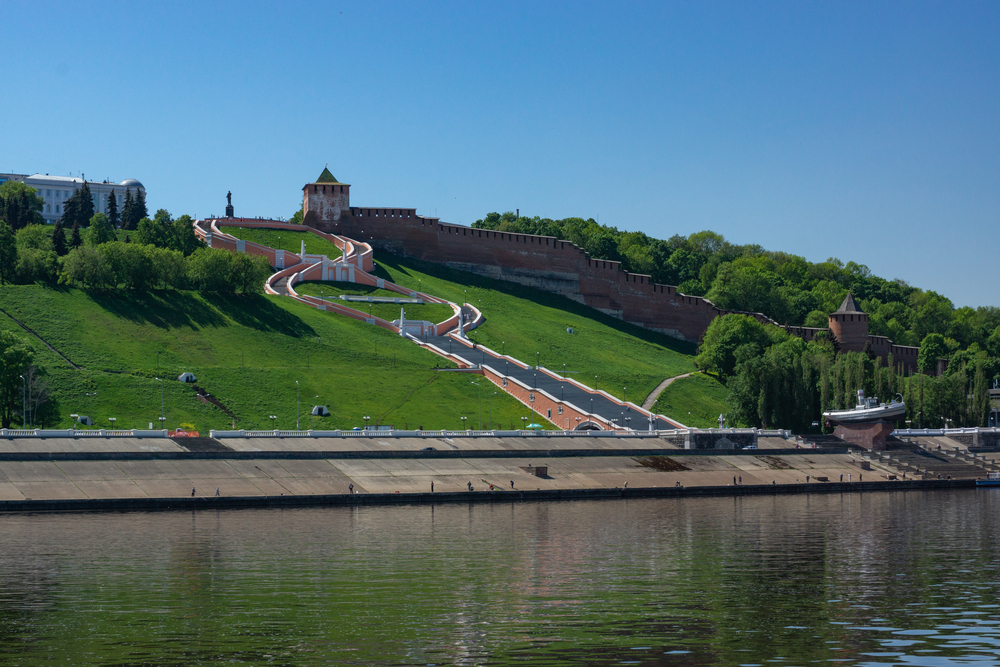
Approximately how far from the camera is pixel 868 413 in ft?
281

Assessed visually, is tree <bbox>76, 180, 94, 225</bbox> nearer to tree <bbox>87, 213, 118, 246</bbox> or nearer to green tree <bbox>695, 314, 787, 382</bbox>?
tree <bbox>87, 213, 118, 246</bbox>

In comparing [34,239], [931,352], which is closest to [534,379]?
[34,239]

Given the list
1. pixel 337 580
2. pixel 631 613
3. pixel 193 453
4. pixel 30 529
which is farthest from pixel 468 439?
pixel 631 613

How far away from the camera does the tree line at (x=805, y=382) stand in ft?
304

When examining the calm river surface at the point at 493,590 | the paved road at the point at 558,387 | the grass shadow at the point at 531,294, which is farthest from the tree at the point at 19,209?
the calm river surface at the point at 493,590

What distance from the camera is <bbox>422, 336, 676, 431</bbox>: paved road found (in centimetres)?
8675

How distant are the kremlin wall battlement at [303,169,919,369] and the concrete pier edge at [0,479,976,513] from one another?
5507 cm

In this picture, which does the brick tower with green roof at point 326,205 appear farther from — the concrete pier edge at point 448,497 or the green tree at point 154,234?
the concrete pier edge at point 448,497

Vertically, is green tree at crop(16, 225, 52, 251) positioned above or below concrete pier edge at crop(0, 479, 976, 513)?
above

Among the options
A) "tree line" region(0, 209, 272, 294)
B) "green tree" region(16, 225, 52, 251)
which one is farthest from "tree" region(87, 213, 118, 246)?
"green tree" region(16, 225, 52, 251)

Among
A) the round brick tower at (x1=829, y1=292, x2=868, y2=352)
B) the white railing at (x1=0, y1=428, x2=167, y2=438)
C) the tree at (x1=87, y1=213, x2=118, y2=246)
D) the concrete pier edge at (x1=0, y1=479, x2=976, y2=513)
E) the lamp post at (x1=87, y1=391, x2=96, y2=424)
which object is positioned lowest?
the concrete pier edge at (x1=0, y1=479, x2=976, y2=513)

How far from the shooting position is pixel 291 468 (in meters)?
62.5

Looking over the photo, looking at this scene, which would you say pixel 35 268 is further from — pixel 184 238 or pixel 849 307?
pixel 849 307

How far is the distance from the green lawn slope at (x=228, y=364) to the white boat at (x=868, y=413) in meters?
23.3
